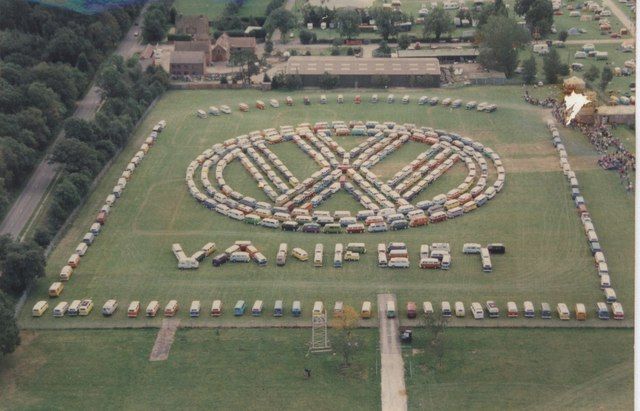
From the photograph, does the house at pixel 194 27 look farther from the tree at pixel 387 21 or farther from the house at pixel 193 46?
the tree at pixel 387 21

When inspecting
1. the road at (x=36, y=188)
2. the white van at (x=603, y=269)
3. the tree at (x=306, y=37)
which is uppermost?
the tree at (x=306, y=37)

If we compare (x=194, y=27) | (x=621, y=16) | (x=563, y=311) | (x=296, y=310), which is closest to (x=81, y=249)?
(x=296, y=310)

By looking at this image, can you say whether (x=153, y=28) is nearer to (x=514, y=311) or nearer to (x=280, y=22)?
(x=280, y=22)

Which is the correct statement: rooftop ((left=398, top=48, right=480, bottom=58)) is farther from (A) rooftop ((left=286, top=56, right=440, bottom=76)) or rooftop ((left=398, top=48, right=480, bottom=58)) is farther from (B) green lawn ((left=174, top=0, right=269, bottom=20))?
(B) green lawn ((left=174, top=0, right=269, bottom=20))

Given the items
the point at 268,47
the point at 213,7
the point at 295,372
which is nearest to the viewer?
the point at 295,372

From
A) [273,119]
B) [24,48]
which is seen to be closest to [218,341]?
[273,119]

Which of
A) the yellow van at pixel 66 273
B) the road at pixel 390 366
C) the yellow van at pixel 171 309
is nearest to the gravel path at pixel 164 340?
the yellow van at pixel 171 309

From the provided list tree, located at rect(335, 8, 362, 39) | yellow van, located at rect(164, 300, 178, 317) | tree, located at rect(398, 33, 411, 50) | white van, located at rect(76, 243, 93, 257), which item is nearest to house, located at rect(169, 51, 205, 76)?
tree, located at rect(335, 8, 362, 39)
